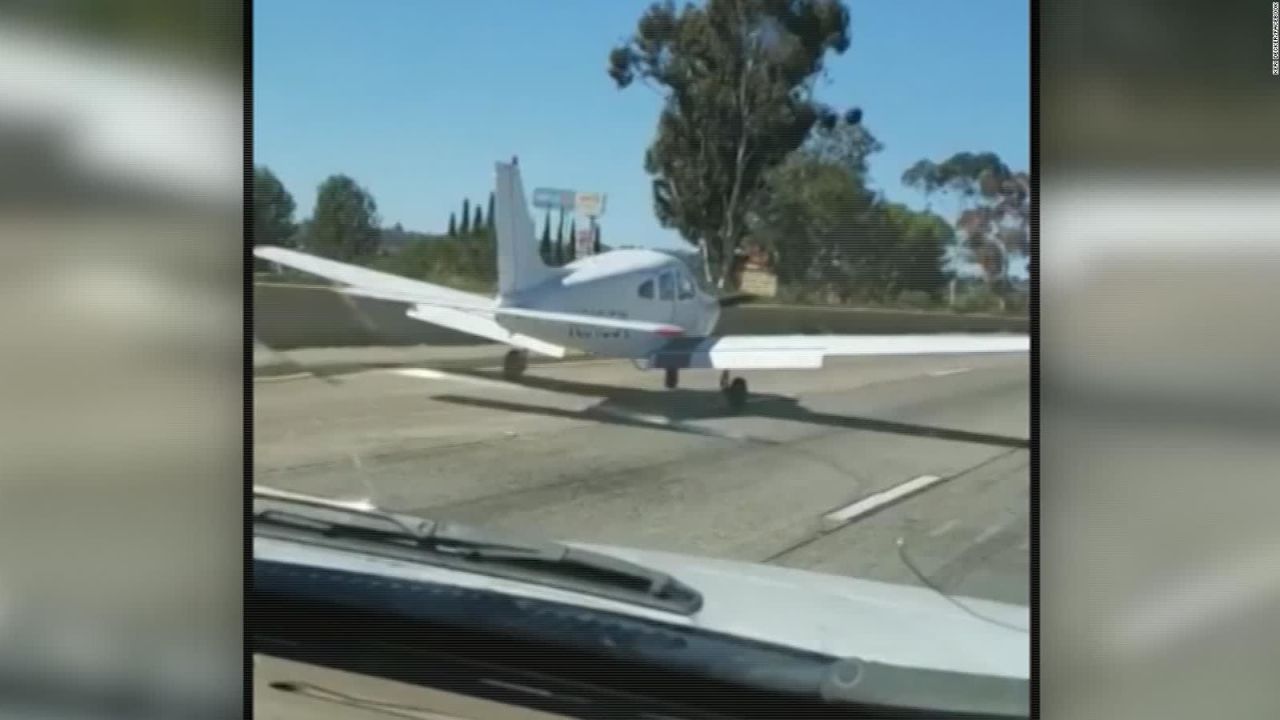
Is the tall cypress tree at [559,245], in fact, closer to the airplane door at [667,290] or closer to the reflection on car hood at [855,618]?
the airplane door at [667,290]

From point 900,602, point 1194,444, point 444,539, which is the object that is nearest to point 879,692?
point 900,602

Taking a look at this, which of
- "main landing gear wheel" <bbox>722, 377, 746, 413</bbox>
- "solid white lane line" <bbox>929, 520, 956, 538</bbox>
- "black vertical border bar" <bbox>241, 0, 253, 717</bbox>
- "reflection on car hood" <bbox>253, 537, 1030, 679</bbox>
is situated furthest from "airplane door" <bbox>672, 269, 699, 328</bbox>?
"black vertical border bar" <bbox>241, 0, 253, 717</bbox>

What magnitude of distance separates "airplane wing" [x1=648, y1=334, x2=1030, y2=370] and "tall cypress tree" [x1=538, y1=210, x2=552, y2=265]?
0.70ft

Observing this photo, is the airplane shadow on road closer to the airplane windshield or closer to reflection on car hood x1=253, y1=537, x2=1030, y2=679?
the airplane windshield

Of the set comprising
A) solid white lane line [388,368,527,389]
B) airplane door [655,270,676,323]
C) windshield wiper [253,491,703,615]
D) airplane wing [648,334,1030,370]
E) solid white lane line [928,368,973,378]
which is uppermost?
airplane door [655,270,676,323]

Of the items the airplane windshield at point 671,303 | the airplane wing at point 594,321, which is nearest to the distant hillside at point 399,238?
the airplane windshield at point 671,303

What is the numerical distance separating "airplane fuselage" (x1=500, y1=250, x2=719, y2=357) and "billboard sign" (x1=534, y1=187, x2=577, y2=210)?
0.28ft

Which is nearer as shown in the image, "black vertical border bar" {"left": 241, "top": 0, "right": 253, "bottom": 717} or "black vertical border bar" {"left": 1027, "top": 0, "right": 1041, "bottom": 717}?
"black vertical border bar" {"left": 1027, "top": 0, "right": 1041, "bottom": 717}

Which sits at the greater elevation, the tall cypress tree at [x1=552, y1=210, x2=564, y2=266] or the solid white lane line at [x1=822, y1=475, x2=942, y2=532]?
the tall cypress tree at [x1=552, y1=210, x2=564, y2=266]

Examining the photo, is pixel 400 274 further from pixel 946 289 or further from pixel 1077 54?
pixel 1077 54

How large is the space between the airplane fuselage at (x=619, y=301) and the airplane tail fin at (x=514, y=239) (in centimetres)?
2

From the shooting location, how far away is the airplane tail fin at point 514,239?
69.9 inches

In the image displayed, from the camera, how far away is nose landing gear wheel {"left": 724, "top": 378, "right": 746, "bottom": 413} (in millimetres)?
1779

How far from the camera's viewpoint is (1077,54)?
1702mm
